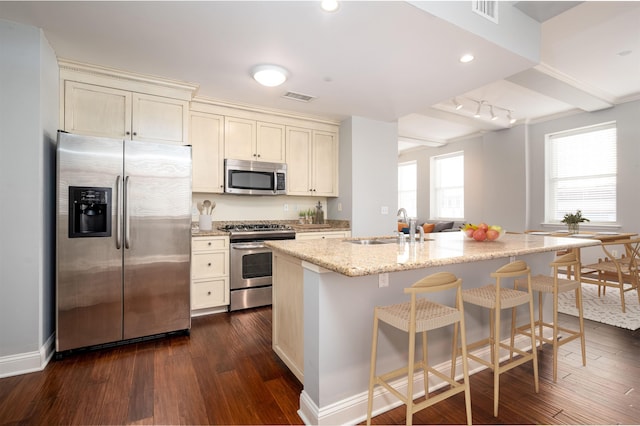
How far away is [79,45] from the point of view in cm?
249

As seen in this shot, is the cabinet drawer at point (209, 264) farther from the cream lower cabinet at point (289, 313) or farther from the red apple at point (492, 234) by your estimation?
the red apple at point (492, 234)

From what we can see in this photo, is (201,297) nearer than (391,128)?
Yes

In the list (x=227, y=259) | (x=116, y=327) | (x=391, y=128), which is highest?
(x=391, y=128)

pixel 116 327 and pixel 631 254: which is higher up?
pixel 631 254

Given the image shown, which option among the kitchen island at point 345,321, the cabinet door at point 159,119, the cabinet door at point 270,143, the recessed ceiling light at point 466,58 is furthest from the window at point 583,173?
the cabinet door at point 159,119

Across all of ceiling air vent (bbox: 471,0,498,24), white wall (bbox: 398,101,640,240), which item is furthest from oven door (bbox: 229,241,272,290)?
white wall (bbox: 398,101,640,240)

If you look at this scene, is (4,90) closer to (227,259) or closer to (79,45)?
(79,45)

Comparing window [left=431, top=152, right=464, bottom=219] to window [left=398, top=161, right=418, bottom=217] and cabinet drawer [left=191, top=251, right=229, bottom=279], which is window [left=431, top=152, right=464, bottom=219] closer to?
window [left=398, top=161, right=418, bottom=217]

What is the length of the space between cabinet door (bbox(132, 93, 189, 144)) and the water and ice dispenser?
0.79 meters

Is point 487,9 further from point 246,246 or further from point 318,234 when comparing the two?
point 246,246

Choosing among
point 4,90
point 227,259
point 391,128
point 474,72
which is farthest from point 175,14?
point 391,128

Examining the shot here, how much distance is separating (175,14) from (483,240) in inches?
110

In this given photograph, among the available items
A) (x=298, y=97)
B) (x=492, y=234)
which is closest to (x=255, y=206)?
(x=298, y=97)

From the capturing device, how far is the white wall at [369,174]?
432cm
